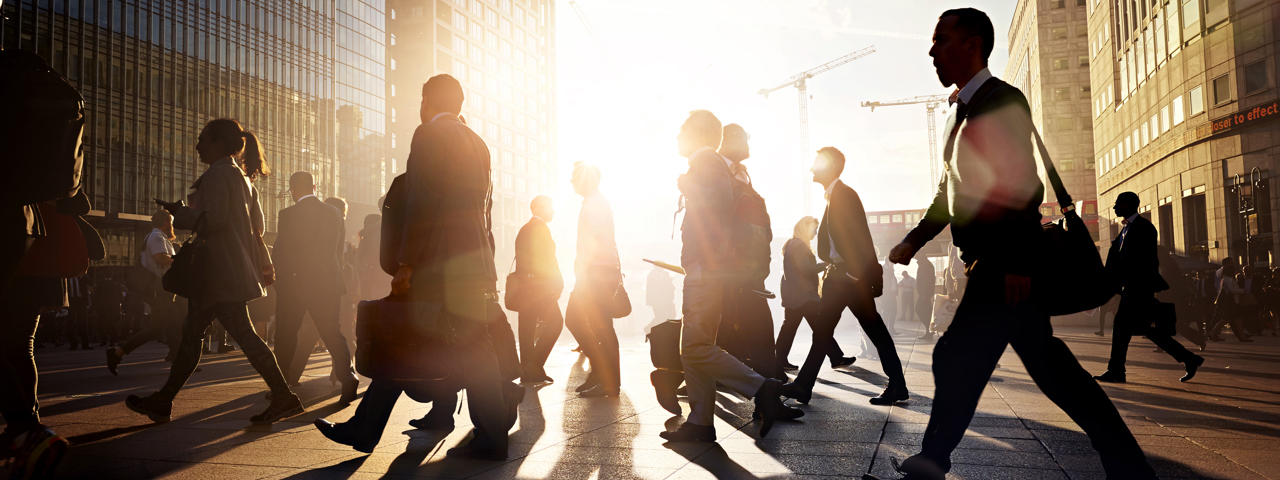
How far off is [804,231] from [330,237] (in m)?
4.13

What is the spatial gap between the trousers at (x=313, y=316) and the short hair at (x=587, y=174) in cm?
213

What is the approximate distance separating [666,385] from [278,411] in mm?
2258

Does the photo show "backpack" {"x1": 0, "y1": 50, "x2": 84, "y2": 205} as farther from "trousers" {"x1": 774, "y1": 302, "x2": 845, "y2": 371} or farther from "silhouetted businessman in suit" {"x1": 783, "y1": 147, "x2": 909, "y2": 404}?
"trousers" {"x1": 774, "y1": 302, "x2": 845, "y2": 371}

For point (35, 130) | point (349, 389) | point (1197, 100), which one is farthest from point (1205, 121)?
point (35, 130)

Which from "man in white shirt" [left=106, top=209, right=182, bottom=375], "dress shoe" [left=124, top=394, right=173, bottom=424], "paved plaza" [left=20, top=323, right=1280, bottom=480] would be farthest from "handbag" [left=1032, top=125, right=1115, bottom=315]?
"man in white shirt" [left=106, top=209, right=182, bottom=375]

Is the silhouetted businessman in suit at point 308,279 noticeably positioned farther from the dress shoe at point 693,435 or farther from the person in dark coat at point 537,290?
the dress shoe at point 693,435

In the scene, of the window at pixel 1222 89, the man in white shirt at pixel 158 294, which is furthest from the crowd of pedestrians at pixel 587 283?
the window at pixel 1222 89

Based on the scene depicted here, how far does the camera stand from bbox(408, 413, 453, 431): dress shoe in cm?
Answer: 426

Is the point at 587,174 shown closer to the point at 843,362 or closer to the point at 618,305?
the point at 618,305

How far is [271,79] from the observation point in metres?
50.1

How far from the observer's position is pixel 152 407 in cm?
472

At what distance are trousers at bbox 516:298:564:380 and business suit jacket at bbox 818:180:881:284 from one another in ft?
8.01

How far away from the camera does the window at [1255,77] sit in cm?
2828

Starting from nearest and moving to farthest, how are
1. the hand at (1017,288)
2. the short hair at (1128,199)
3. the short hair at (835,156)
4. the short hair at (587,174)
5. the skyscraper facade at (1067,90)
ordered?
1. the hand at (1017,288)
2. the short hair at (835,156)
3. the short hair at (587,174)
4. the short hair at (1128,199)
5. the skyscraper facade at (1067,90)
